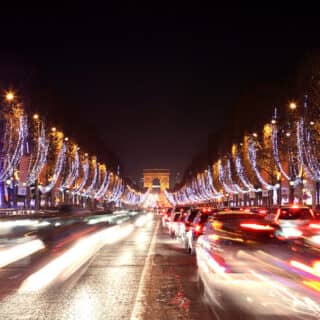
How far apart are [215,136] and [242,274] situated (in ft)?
424

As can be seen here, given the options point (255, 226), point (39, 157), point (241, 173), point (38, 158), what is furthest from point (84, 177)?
point (255, 226)

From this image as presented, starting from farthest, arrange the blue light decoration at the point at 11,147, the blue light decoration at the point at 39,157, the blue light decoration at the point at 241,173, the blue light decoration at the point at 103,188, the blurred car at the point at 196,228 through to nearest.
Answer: the blue light decoration at the point at 103,188 → the blue light decoration at the point at 241,173 → the blue light decoration at the point at 39,157 → the blue light decoration at the point at 11,147 → the blurred car at the point at 196,228

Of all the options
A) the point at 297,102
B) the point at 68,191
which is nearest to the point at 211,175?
the point at 68,191

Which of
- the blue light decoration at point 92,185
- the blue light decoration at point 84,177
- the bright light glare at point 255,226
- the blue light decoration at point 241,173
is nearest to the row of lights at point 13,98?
the blue light decoration at point 241,173

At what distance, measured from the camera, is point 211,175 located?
145 m

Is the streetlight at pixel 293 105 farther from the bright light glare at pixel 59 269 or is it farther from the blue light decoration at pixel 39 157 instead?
the bright light glare at pixel 59 269

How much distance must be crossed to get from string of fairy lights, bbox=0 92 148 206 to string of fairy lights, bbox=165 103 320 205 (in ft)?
77.0

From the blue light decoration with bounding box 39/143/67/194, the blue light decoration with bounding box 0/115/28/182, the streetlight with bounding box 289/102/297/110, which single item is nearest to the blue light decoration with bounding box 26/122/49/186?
the blue light decoration with bounding box 0/115/28/182

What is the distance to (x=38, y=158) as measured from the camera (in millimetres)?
78375

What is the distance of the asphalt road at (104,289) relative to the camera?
12.1 meters

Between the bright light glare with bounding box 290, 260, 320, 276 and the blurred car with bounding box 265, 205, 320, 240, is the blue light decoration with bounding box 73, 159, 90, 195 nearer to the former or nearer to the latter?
the blurred car with bounding box 265, 205, 320, 240

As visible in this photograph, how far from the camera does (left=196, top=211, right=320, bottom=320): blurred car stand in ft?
28.2

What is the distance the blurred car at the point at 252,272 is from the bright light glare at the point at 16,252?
384 inches

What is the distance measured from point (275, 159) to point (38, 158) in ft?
86.1
